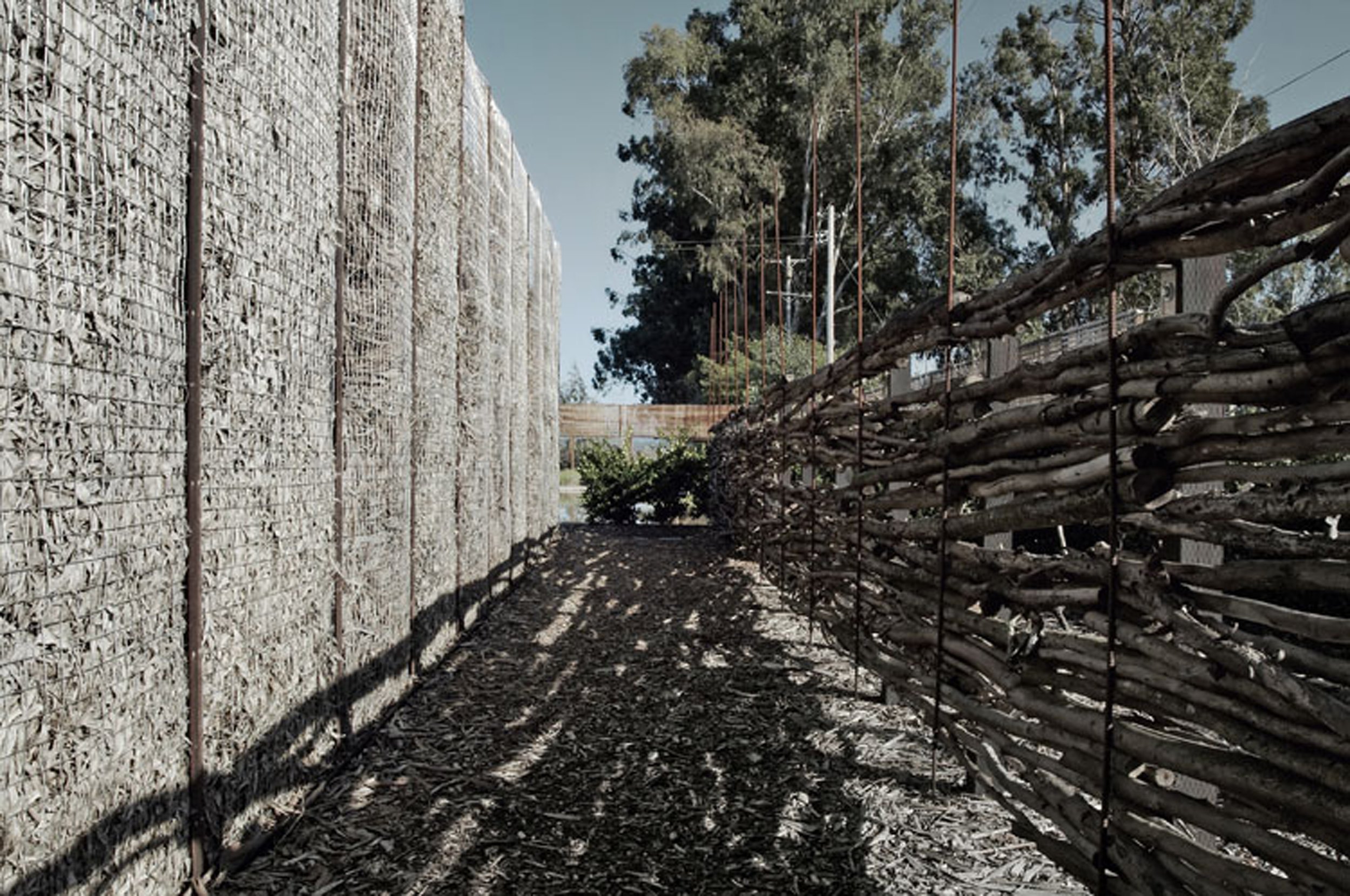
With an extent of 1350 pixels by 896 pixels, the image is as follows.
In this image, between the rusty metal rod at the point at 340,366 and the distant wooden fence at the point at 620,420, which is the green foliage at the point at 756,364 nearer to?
the distant wooden fence at the point at 620,420

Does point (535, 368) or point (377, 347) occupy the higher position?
point (535, 368)

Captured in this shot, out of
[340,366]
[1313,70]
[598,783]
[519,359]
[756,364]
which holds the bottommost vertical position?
[598,783]

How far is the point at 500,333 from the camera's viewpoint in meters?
5.39

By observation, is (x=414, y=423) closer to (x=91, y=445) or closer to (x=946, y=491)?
(x=91, y=445)

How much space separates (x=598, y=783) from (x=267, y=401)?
1485mm

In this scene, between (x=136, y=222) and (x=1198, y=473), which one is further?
(x=136, y=222)

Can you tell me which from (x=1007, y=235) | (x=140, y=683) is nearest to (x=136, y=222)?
(x=140, y=683)

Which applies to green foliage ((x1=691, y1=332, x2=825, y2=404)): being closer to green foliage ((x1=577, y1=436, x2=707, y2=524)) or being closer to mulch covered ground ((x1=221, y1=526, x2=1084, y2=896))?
green foliage ((x1=577, y1=436, x2=707, y2=524))

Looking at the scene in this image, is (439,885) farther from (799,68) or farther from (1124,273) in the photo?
(799,68)

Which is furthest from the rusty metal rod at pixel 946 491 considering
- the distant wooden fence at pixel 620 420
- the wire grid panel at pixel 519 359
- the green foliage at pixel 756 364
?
the distant wooden fence at pixel 620 420

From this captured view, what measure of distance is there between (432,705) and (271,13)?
96.4 inches

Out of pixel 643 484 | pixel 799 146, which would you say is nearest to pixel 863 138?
pixel 799 146

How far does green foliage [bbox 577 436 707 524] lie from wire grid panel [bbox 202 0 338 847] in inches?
364

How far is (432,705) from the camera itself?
10.8 ft
